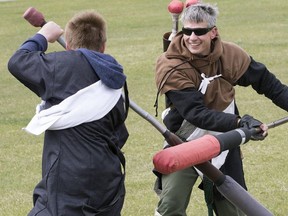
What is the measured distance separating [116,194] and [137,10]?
20.4 metres

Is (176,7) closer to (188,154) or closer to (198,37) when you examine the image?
(198,37)

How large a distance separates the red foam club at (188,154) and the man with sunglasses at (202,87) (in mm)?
2530

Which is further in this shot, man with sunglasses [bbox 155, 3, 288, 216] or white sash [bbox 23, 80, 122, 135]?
man with sunglasses [bbox 155, 3, 288, 216]

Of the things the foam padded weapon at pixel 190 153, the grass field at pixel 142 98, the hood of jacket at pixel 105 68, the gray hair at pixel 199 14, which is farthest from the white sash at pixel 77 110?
the grass field at pixel 142 98

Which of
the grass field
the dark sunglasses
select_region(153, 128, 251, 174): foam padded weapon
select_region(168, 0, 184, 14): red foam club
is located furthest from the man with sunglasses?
select_region(153, 128, 251, 174): foam padded weapon

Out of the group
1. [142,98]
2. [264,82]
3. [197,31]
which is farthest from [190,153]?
[142,98]

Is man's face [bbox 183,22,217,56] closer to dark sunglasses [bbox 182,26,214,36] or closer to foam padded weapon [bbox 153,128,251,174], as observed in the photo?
dark sunglasses [bbox 182,26,214,36]

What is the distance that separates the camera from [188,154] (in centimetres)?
219

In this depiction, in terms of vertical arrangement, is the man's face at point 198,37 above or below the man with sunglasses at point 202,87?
above

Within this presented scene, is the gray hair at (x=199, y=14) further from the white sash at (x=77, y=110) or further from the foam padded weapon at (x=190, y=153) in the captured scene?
the foam padded weapon at (x=190, y=153)

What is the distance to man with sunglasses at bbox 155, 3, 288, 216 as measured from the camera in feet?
16.3

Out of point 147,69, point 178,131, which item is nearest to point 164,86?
point 178,131

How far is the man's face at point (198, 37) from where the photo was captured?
4.96m

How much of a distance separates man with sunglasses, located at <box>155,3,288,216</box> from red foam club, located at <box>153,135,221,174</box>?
2.53 meters
